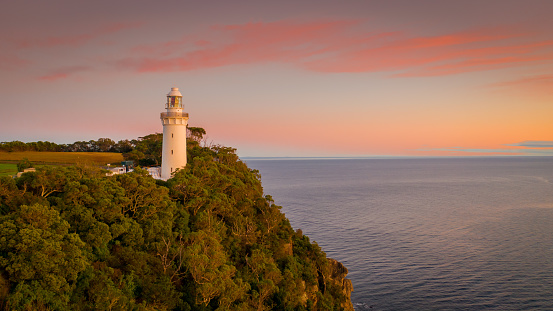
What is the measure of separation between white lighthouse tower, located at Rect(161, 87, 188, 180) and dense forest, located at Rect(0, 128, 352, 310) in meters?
12.3

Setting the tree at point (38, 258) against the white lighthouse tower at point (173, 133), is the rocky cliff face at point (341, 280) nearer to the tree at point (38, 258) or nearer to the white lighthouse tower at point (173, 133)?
the white lighthouse tower at point (173, 133)

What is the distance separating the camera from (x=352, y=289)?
48.8m

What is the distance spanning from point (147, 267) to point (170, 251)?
127 inches

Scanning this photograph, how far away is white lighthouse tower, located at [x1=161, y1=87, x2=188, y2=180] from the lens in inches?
2200

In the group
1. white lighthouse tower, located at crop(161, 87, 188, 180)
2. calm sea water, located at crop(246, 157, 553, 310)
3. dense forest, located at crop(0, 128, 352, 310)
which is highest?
white lighthouse tower, located at crop(161, 87, 188, 180)

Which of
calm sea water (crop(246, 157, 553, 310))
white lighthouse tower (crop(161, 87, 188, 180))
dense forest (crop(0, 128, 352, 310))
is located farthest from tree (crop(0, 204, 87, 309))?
calm sea water (crop(246, 157, 553, 310))

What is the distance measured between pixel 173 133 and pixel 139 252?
92.9 ft

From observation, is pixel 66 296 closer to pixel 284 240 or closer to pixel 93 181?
pixel 93 181

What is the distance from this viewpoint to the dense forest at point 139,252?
24.6 meters

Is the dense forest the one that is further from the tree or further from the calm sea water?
the calm sea water

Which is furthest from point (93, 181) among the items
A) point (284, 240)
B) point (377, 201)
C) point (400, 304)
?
point (377, 201)

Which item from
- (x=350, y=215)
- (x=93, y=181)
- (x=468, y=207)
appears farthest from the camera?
(x=468, y=207)

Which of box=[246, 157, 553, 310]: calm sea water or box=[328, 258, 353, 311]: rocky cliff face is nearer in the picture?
box=[328, 258, 353, 311]: rocky cliff face

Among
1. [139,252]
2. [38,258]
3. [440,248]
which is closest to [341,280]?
[139,252]
